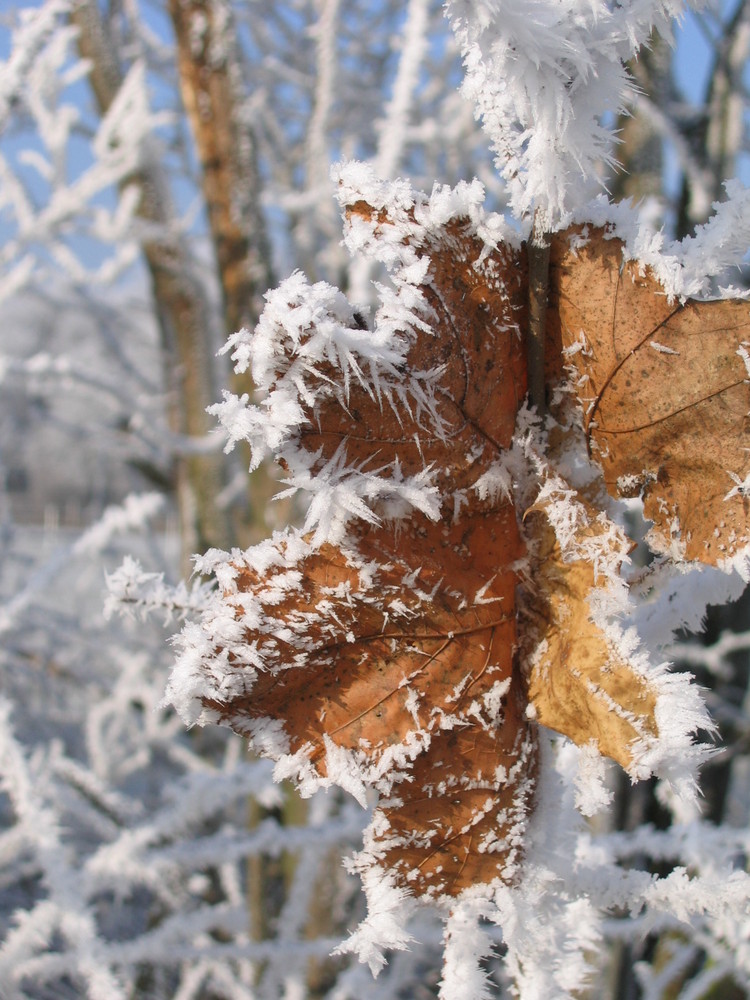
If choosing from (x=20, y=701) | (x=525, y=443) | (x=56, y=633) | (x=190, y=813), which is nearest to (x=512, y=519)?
(x=525, y=443)

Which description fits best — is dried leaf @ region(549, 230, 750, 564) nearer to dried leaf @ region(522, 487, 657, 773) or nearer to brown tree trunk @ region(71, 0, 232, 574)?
dried leaf @ region(522, 487, 657, 773)

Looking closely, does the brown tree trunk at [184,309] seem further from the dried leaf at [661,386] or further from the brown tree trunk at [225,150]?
the dried leaf at [661,386]

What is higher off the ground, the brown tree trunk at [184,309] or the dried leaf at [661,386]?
the brown tree trunk at [184,309]

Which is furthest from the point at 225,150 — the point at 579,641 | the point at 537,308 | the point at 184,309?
the point at 579,641

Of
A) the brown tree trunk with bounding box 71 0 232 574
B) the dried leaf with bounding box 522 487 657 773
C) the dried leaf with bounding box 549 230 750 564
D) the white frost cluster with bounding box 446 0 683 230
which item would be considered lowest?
the dried leaf with bounding box 522 487 657 773

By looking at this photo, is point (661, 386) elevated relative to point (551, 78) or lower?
lower

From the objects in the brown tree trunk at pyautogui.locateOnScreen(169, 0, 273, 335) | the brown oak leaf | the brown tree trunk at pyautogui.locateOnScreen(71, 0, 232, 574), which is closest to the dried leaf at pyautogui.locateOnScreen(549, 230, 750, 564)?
the brown oak leaf

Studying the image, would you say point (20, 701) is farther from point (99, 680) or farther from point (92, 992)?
point (92, 992)

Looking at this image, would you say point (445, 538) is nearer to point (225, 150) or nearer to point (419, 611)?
point (419, 611)

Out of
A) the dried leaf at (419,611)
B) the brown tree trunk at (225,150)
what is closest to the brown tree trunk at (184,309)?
the brown tree trunk at (225,150)
